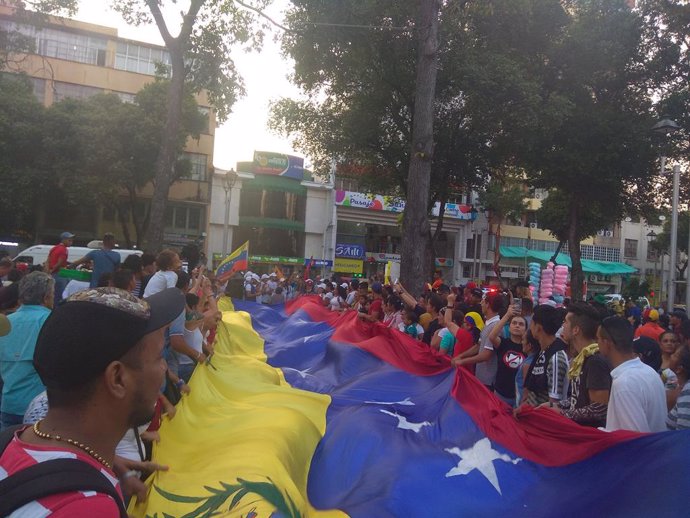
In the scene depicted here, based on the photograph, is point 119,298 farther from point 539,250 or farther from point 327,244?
point 539,250

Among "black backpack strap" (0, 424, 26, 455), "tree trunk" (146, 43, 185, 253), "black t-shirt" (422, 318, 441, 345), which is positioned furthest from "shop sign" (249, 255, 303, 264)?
"black backpack strap" (0, 424, 26, 455)

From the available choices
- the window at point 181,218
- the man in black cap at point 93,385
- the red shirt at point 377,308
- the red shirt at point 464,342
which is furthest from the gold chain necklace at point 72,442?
the window at point 181,218

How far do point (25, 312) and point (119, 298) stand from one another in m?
3.08

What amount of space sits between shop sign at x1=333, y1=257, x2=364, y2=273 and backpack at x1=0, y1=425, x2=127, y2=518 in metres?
43.5

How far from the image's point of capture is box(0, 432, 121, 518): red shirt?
1.24 metres

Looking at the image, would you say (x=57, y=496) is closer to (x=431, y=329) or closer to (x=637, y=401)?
(x=637, y=401)

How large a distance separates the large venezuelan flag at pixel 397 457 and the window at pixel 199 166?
35134mm

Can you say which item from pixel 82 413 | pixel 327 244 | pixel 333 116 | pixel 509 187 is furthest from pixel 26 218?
pixel 82 413

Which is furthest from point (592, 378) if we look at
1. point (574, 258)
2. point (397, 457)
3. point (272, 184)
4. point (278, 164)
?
point (278, 164)

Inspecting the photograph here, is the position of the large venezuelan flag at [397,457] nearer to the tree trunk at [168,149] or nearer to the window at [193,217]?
the tree trunk at [168,149]

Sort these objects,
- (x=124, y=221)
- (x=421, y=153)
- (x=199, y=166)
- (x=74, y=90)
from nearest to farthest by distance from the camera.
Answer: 1. (x=421, y=153)
2. (x=124, y=221)
3. (x=74, y=90)
4. (x=199, y=166)

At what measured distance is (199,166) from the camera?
4056 cm

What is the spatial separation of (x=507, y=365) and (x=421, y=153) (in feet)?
22.3

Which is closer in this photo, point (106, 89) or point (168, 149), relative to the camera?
point (168, 149)
